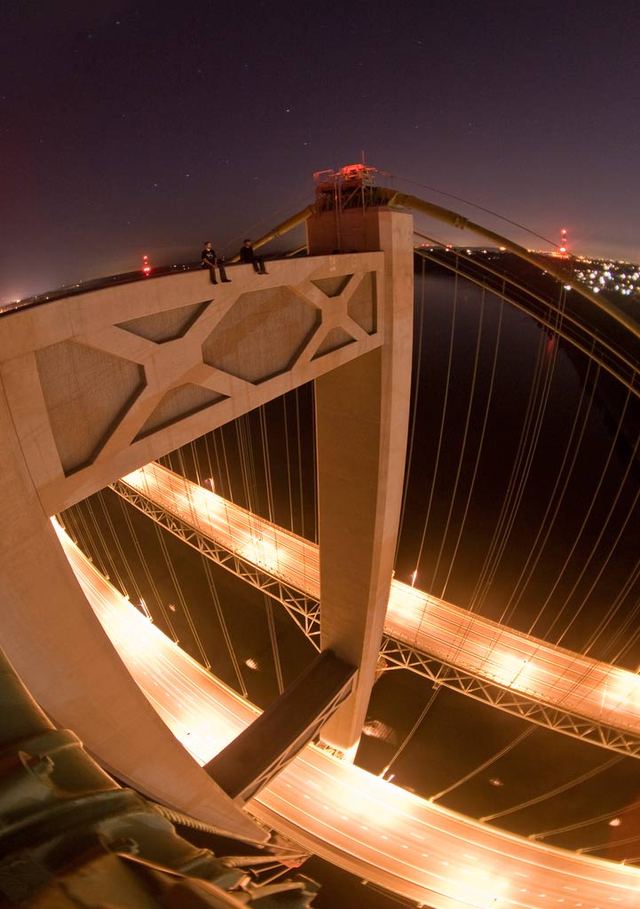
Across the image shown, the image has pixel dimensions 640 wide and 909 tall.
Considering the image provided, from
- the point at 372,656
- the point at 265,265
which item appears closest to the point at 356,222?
the point at 265,265

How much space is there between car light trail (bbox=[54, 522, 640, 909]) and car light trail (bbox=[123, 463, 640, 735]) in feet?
7.99

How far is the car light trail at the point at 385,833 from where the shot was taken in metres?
7.31

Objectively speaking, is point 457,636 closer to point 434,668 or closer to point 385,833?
point 385,833

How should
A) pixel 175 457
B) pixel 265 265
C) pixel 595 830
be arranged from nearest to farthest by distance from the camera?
pixel 265 265 < pixel 595 830 < pixel 175 457

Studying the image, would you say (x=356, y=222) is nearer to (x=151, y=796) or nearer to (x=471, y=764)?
(x=151, y=796)

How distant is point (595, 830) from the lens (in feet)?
33.2

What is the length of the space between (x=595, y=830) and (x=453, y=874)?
472 centimetres

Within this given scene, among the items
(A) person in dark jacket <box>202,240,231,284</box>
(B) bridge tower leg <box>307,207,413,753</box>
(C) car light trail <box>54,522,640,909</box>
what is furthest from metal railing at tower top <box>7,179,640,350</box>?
(C) car light trail <box>54,522,640,909</box>

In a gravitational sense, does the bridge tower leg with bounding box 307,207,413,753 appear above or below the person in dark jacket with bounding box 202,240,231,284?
above

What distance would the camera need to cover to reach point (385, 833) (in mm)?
8148

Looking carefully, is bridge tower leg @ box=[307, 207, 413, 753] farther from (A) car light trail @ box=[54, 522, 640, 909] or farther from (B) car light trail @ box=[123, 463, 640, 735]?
(A) car light trail @ box=[54, 522, 640, 909]

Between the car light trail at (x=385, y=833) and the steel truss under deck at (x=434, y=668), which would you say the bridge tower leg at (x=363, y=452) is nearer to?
the steel truss under deck at (x=434, y=668)

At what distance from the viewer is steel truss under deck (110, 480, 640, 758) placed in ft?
25.7

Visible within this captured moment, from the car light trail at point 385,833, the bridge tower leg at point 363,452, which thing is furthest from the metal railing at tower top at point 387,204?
the car light trail at point 385,833
